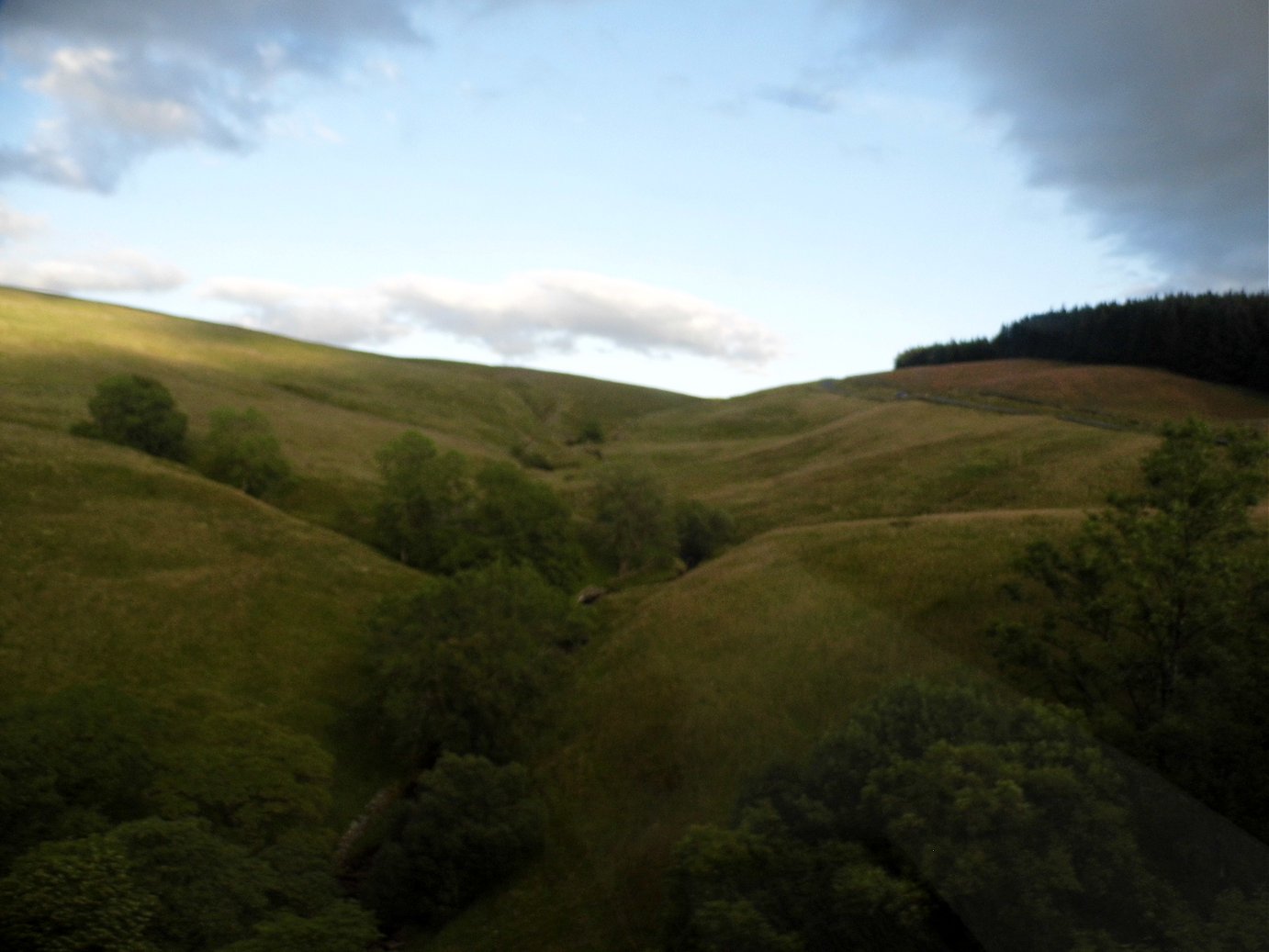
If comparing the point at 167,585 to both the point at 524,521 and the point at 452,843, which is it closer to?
the point at 524,521

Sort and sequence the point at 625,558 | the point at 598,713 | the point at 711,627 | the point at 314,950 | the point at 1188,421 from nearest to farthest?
the point at 314,950
the point at 1188,421
the point at 598,713
the point at 711,627
the point at 625,558

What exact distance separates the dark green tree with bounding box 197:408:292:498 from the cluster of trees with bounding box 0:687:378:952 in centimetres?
5011

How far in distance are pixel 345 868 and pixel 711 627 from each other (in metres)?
21.0

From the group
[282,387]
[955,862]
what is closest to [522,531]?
[955,862]

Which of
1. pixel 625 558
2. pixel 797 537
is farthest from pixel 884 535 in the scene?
pixel 625 558

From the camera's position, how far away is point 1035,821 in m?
16.5

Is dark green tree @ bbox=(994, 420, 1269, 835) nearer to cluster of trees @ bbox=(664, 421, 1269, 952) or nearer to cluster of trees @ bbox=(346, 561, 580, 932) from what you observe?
cluster of trees @ bbox=(664, 421, 1269, 952)

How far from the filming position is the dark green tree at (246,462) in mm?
76938

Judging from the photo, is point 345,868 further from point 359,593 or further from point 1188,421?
point 1188,421

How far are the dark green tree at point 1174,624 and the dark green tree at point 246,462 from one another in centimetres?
6829

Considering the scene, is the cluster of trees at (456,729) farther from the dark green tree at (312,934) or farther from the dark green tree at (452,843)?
the dark green tree at (312,934)

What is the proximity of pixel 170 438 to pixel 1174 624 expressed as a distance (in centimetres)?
8229

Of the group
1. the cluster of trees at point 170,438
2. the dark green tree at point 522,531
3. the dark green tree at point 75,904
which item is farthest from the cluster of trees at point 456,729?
the cluster of trees at point 170,438

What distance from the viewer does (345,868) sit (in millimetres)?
30984
